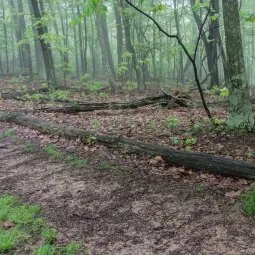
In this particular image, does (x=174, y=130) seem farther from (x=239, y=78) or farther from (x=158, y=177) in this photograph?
(x=158, y=177)

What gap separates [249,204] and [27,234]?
310cm

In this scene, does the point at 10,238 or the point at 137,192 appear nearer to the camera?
the point at 10,238

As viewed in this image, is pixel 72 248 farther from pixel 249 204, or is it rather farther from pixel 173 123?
pixel 173 123

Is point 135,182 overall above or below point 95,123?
below

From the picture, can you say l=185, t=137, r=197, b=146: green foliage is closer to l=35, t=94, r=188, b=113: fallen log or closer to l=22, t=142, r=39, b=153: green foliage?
l=22, t=142, r=39, b=153: green foliage

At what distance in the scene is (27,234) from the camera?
424cm

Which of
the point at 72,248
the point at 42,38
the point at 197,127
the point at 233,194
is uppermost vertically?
the point at 42,38

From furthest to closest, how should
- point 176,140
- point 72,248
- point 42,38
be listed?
point 42,38 → point 176,140 → point 72,248

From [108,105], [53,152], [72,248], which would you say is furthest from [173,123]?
[72,248]

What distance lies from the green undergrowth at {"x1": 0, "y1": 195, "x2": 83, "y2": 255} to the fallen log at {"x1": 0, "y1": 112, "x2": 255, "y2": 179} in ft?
8.63

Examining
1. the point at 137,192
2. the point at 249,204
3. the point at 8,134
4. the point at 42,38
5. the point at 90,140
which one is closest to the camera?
the point at 249,204

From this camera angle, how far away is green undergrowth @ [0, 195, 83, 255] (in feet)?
12.7

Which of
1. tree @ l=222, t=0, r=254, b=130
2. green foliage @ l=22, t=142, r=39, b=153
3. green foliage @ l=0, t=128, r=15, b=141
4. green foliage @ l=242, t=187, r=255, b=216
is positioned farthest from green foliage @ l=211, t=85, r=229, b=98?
green foliage @ l=0, t=128, r=15, b=141

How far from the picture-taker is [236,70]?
7.20 meters
